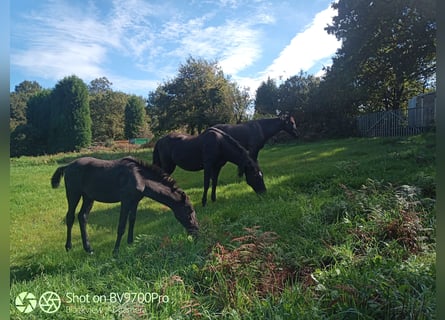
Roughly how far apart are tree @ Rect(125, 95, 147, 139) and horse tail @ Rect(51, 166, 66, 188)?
2.78 ft

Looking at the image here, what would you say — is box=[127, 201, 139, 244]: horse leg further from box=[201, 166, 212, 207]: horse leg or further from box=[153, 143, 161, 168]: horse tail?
box=[201, 166, 212, 207]: horse leg

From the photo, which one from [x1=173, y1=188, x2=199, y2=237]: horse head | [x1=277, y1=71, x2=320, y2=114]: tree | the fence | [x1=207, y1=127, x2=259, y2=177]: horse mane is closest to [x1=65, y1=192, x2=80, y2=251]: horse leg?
[x1=173, y1=188, x2=199, y2=237]: horse head

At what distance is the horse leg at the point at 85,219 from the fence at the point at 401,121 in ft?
12.3

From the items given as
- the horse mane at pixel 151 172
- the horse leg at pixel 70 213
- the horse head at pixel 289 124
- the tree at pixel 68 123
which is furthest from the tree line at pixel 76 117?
the horse head at pixel 289 124

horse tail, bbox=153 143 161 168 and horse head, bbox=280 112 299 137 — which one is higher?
horse head, bbox=280 112 299 137

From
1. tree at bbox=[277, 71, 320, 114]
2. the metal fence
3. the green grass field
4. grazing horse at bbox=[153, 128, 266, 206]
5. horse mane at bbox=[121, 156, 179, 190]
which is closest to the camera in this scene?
the green grass field

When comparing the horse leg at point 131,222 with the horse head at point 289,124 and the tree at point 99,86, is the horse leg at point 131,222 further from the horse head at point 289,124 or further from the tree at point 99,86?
the horse head at point 289,124

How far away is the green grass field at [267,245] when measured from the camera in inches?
88.0

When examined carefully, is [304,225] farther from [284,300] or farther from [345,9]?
[345,9]

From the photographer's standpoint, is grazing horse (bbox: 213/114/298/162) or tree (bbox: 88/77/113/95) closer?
tree (bbox: 88/77/113/95)

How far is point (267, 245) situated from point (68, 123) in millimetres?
2704

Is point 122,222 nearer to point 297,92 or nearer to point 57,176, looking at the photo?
point 57,176

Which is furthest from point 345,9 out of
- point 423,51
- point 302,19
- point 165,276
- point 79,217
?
point 79,217

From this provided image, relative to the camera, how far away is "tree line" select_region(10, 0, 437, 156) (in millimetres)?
3162
